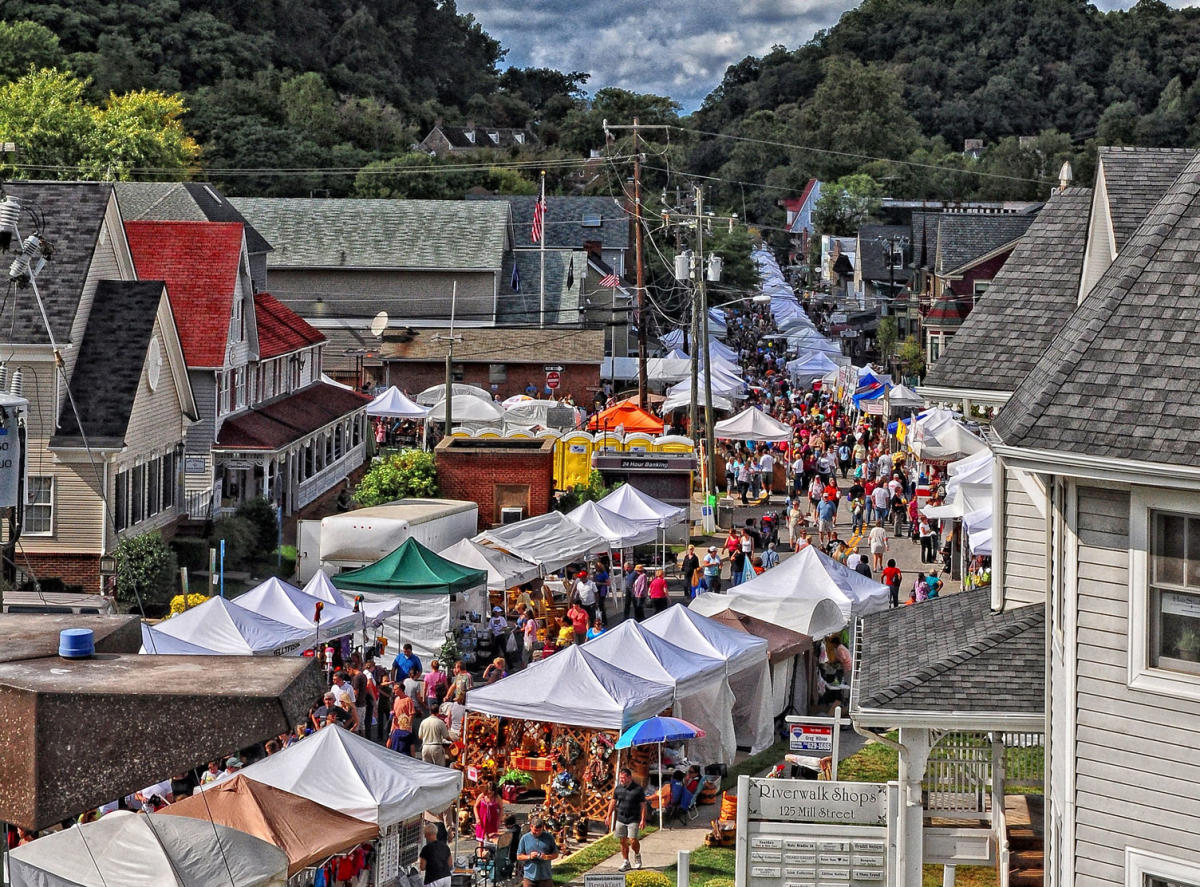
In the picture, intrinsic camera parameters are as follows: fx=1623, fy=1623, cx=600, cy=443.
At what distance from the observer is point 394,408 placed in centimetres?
5022

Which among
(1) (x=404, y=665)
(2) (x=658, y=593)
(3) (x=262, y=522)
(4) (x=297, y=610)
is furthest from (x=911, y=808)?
(3) (x=262, y=522)

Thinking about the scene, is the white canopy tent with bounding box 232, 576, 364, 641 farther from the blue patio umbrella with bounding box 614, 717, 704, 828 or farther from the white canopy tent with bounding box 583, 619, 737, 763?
the blue patio umbrella with bounding box 614, 717, 704, 828

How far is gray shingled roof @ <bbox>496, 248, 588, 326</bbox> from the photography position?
68875mm

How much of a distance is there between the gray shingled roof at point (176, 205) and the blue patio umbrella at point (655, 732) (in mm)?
36984

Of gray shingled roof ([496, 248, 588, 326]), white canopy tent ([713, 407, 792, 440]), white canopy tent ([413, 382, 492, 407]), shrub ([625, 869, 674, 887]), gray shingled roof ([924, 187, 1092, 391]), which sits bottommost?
shrub ([625, 869, 674, 887])

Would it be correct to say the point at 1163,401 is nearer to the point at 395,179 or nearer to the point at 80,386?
the point at 80,386

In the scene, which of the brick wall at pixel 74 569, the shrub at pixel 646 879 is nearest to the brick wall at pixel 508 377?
the brick wall at pixel 74 569

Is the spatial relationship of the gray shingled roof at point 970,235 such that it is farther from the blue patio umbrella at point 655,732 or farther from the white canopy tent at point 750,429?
the blue patio umbrella at point 655,732

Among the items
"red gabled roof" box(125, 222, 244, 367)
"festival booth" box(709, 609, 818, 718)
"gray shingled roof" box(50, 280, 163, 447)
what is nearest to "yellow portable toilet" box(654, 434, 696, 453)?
"red gabled roof" box(125, 222, 244, 367)

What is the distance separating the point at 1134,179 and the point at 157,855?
37.2ft

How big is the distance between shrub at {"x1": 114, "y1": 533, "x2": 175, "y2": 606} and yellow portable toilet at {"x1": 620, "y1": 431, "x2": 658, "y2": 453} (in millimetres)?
14109

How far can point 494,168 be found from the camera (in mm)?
112375

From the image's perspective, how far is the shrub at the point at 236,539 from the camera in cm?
3528

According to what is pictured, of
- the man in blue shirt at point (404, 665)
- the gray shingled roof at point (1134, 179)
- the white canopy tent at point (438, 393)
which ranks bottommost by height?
the man in blue shirt at point (404, 665)
